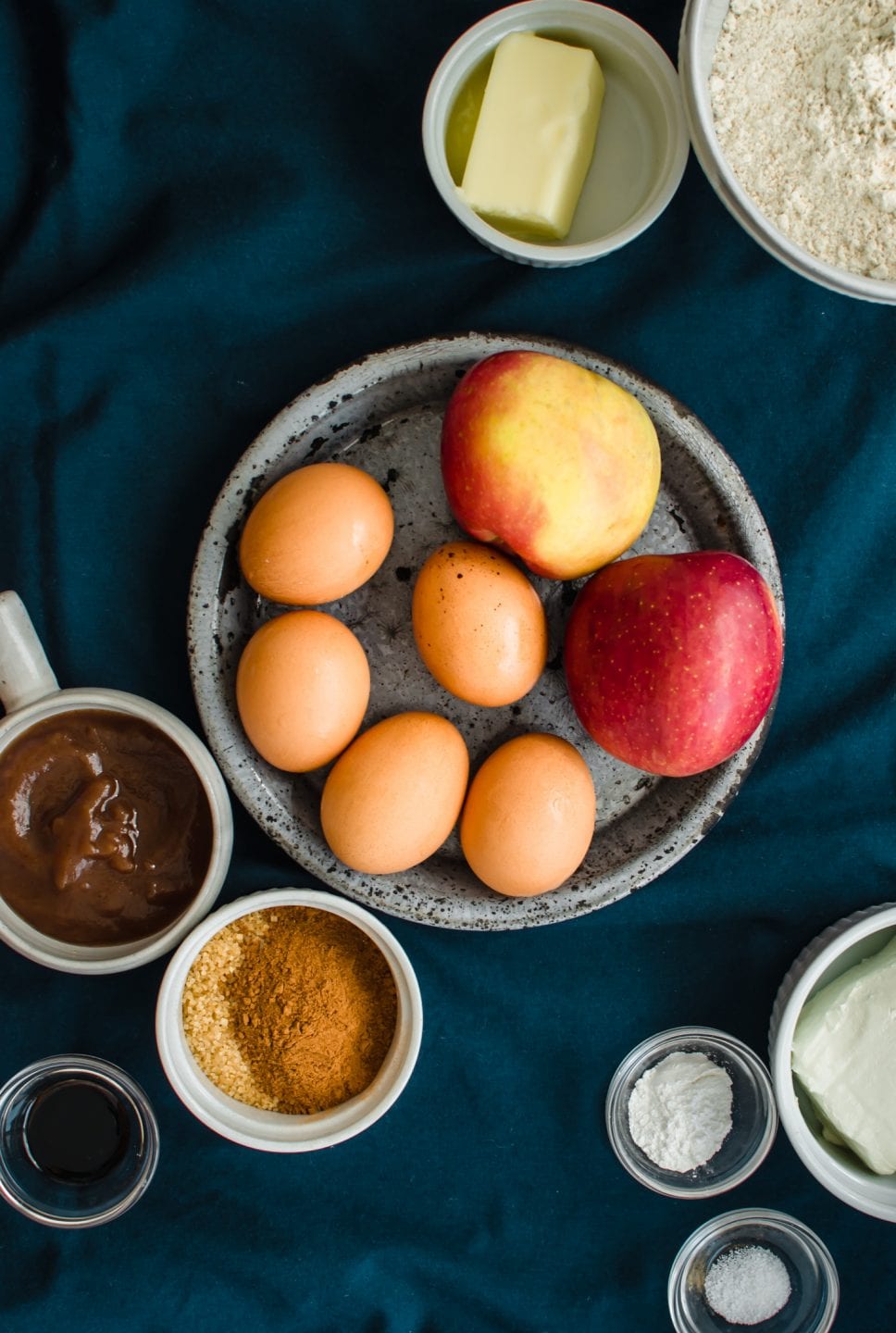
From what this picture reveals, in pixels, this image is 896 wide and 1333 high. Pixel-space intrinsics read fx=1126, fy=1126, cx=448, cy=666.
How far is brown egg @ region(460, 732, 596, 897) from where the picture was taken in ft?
2.49

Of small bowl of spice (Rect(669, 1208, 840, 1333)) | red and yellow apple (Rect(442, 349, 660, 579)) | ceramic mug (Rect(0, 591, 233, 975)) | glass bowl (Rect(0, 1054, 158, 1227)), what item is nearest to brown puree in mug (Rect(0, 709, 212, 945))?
ceramic mug (Rect(0, 591, 233, 975))

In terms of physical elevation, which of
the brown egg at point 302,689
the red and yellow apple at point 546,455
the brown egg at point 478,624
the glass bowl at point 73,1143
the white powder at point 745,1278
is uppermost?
the red and yellow apple at point 546,455

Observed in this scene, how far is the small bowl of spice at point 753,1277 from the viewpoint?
89cm

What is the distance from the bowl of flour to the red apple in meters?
0.20

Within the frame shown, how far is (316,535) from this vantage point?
0.74m

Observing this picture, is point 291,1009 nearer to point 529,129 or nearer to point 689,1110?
point 689,1110

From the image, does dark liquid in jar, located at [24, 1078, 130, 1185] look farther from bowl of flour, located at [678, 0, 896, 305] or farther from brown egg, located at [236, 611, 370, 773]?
bowl of flour, located at [678, 0, 896, 305]

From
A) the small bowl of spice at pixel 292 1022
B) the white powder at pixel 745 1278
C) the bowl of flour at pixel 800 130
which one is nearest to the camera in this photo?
the bowl of flour at pixel 800 130

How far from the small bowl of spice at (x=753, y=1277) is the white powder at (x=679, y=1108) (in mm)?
62

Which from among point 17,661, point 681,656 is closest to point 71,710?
point 17,661

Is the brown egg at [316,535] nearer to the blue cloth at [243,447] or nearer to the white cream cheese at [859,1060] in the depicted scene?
the blue cloth at [243,447]

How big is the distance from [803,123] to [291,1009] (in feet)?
2.27

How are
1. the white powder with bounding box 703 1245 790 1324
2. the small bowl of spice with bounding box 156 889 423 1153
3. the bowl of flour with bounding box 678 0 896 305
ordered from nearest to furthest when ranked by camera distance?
the bowl of flour with bounding box 678 0 896 305 → the small bowl of spice with bounding box 156 889 423 1153 → the white powder with bounding box 703 1245 790 1324

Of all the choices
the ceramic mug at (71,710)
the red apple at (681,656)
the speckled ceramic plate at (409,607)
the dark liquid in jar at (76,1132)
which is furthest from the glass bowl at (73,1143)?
the red apple at (681,656)
